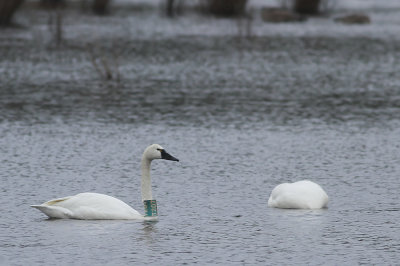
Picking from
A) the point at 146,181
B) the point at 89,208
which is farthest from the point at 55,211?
the point at 146,181

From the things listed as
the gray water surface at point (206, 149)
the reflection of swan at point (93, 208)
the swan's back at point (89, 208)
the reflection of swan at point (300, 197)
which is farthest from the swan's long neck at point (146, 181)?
the reflection of swan at point (300, 197)

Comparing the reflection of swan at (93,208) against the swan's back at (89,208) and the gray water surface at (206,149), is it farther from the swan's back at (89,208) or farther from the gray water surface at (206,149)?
the gray water surface at (206,149)

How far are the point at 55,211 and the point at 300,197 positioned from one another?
3414 millimetres

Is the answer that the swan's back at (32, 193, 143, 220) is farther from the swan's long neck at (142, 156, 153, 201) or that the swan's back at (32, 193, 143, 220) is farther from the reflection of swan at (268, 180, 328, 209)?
the reflection of swan at (268, 180, 328, 209)

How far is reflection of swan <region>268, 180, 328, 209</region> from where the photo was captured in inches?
587

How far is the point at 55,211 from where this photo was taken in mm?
14180

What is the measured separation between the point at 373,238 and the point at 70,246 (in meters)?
3.72

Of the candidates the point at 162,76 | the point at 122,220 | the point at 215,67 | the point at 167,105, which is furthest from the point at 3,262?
the point at 215,67

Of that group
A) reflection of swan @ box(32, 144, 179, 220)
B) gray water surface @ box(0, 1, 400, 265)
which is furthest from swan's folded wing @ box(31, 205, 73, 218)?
gray water surface @ box(0, 1, 400, 265)

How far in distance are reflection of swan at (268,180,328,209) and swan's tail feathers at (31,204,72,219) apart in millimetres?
2950

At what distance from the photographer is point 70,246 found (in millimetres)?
12656

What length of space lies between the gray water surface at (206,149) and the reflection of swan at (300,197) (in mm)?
142

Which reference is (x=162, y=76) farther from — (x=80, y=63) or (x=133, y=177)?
(x=133, y=177)

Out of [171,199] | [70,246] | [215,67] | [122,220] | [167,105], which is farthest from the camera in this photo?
[215,67]
